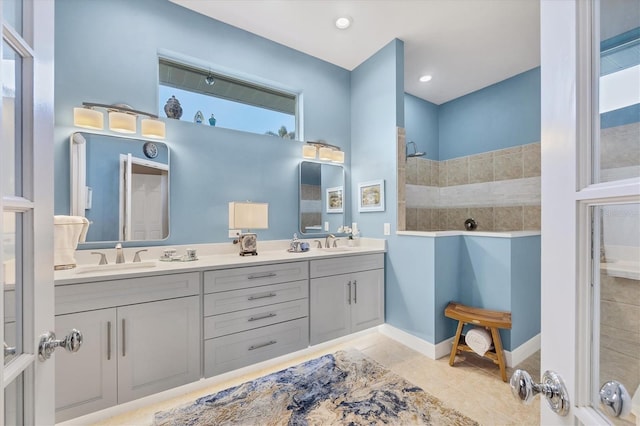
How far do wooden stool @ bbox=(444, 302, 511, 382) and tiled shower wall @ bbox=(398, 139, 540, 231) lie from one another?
93cm

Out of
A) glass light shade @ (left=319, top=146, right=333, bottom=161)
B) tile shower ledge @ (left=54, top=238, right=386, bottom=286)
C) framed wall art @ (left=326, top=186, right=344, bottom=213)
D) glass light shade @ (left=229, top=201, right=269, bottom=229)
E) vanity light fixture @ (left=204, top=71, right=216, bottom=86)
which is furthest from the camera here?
framed wall art @ (left=326, top=186, right=344, bottom=213)

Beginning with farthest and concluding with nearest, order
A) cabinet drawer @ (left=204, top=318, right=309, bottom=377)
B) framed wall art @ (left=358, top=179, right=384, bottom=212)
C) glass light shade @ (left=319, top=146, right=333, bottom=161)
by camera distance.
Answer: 1. glass light shade @ (left=319, top=146, right=333, bottom=161)
2. framed wall art @ (left=358, top=179, right=384, bottom=212)
3. cabinet drawer @ (left=204, top=318, right=309, bottom=377)

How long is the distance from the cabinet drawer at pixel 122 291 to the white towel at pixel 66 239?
0.39 metres

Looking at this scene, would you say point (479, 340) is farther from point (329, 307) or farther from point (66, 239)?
point (66, 239)

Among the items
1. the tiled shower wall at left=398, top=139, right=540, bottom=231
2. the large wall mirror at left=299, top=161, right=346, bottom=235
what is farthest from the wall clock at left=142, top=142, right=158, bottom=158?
the tiled shower wall at left=398, top=139, right=540, bottom=231

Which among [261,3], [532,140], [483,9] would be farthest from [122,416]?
[532,140]

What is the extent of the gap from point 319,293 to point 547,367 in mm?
1939

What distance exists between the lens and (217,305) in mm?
1885

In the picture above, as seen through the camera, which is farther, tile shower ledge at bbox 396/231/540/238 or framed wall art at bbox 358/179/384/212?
framed wall art at bbox 358/179/384/212

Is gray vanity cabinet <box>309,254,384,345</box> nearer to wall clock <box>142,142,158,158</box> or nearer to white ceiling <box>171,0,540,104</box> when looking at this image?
wall clock <box>142,142,158,158</box>

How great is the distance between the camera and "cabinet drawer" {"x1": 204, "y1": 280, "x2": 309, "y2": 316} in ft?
6.15

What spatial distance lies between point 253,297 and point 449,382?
1641 millimetres

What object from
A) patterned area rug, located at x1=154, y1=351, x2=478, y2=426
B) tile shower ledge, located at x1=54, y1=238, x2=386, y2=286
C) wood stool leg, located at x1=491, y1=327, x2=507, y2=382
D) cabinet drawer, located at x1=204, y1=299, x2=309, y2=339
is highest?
tile shower ledge, located at x1=54, y1=238, x2=386, y2=286

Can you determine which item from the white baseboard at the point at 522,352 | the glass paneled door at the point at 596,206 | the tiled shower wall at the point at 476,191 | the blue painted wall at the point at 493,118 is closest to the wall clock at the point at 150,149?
the tiled shower wall at the point at 476,191
